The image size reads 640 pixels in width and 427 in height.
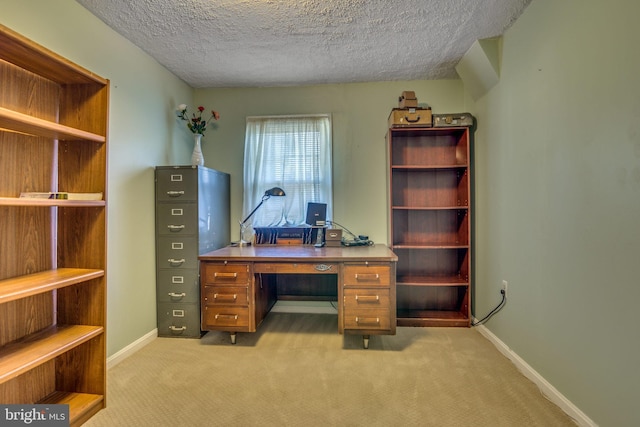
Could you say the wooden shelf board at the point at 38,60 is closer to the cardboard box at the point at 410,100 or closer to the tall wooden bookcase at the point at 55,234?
the tall wooden bookcase at the point at 55,234

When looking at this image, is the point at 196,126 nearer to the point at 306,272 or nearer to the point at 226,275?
the point at 226,275

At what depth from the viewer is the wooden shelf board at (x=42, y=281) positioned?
1202mm

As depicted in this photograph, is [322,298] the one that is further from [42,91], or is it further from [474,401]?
[42,91]

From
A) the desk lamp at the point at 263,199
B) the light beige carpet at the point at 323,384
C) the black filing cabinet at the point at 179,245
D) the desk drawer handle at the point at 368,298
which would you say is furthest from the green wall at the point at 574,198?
the black filing cabinet at the point at 179,245

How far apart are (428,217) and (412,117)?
0.99m

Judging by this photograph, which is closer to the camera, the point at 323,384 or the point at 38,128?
the point at 38,128

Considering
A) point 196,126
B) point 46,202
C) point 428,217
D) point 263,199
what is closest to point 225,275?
point 263,199

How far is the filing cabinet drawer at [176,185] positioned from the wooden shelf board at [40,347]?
1.14 meters

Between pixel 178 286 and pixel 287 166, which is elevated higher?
pixel 287 166

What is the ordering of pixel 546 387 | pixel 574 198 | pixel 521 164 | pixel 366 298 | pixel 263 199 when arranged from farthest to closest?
pixel 263 199 → pixel 366 298 → pixel 521 164 → pixel 546 387 → pixel 574 198

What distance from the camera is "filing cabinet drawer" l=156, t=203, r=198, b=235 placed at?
2465 mm

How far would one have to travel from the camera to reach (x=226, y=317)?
2287mm

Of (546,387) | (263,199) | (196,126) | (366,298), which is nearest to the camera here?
(546,387)

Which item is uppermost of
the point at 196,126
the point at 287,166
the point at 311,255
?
the point at 196,126
